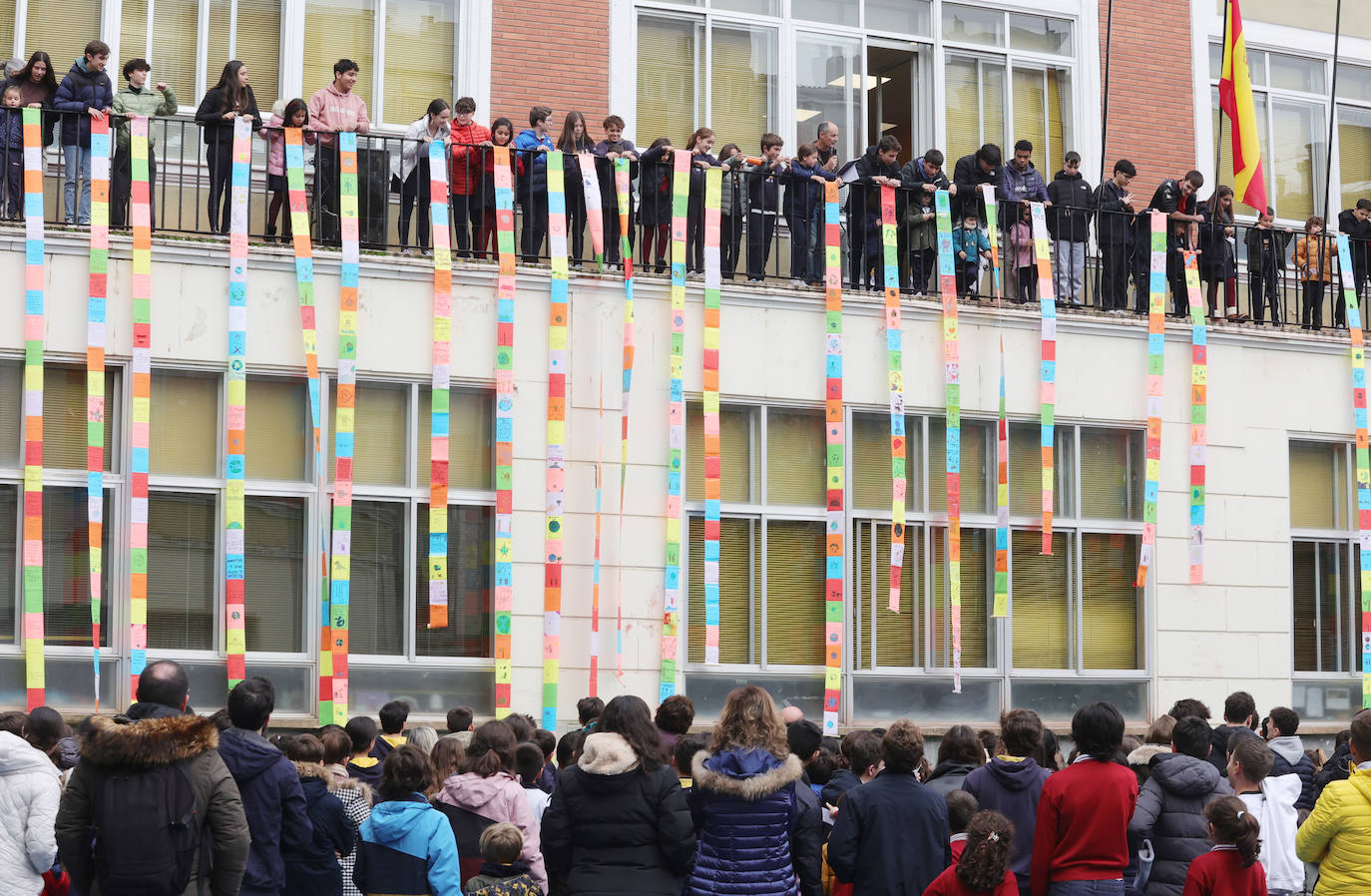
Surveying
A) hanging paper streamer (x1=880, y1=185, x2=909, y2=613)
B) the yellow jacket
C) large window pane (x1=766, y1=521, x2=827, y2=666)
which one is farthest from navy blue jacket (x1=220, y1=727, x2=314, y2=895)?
hanging paper streamer (x1=880, y1=185, x2=909, y2=613)

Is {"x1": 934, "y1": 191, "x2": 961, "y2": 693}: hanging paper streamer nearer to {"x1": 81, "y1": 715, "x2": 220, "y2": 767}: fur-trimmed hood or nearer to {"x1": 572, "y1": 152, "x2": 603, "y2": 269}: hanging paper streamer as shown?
{"x1": 572, "y1": 152, "x2": 603, "y2": 269}: hanging paper streamer

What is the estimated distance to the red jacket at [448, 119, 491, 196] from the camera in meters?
15.0

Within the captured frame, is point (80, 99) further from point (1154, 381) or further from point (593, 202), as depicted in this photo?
point (1154, 381)

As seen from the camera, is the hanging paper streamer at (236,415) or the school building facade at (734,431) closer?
the hanging paper streamer at (236,415)

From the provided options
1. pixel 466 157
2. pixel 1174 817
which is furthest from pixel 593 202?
pixel 1174 817

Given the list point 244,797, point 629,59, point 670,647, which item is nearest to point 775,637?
point 670,647

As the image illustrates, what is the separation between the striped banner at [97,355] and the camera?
1315 cm

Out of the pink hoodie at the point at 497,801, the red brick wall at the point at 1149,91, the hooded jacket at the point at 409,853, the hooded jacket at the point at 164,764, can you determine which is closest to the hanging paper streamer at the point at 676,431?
the red brick wall at the point at 1149,91

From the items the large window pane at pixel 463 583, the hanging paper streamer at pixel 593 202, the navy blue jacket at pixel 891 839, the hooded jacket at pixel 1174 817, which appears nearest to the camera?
the navy blue jacket at pixel 891 839

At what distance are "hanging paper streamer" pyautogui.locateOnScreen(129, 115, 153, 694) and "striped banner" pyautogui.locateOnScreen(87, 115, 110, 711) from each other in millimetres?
213

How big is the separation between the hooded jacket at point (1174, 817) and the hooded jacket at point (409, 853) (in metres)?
3.22

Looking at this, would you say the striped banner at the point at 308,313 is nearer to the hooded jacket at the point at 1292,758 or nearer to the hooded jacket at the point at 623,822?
the hooded jacket at the point at 623,822

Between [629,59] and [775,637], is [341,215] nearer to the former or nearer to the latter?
[629,59]

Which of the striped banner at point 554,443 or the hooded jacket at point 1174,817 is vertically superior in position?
the striped banner at point 554,443
